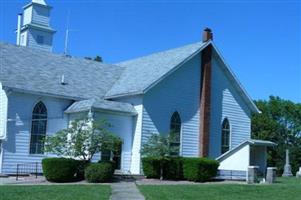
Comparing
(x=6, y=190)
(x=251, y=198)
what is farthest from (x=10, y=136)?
(x=251, y=198)

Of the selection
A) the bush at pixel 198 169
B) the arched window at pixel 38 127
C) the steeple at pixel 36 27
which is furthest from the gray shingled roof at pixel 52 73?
the steeple at pixel 36 27

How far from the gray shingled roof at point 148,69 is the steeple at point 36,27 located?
2382 centimetres

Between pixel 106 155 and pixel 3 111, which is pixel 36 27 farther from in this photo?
pixel 106 155

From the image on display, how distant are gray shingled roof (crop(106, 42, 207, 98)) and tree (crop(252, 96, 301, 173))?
29.0 m

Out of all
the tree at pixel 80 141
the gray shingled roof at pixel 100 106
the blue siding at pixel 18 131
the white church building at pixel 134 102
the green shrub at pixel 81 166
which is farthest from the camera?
the white church building at pixel 134 102

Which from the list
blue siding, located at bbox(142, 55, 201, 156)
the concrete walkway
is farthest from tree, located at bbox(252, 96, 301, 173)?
the concrete walkway

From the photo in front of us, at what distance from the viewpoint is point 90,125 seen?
96.1 feet

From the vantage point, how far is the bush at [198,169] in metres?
31.0

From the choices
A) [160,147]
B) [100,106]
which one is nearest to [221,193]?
[160,147]

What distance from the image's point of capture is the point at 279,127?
227 feet

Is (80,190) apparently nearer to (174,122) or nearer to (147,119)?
(147,119)

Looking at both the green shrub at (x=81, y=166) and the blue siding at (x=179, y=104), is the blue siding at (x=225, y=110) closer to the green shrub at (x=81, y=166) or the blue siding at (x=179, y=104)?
the blue siding at (x=179, y=104)

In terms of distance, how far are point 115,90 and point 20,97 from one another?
6899 mm

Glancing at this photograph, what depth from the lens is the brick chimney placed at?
37062 millimetres
